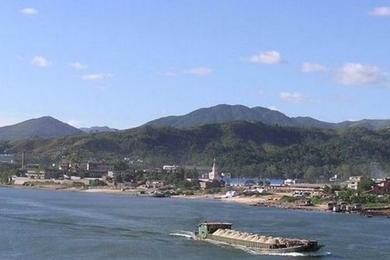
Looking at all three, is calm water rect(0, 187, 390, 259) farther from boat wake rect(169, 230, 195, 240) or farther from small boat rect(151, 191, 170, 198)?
small boat rect(151, 191, 170, 198)

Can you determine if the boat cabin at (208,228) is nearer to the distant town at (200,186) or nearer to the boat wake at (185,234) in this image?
the boat wake at (185,234)

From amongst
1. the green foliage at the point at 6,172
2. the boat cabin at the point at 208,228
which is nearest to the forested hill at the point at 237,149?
the green foliage at the point at 6,172

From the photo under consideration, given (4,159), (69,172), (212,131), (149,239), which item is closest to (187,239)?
(149,239)

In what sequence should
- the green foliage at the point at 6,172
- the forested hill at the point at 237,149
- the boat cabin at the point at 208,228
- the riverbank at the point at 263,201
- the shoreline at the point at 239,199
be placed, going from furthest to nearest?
1. the forested hill at the point at 237,149
2. the green foliage at the point at 6,172
3. the riverbank at the point at 263,201
4. the shoreline at the point at 239,199
5. the boat cabin at the point at 208,228

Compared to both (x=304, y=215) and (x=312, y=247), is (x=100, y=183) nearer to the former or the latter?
(x=304, y=215)

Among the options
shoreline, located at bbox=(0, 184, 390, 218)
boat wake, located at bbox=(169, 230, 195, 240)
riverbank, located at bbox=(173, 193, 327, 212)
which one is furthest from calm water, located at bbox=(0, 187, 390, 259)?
riverbank, located at bbox=(173, 193, 327, 212)
